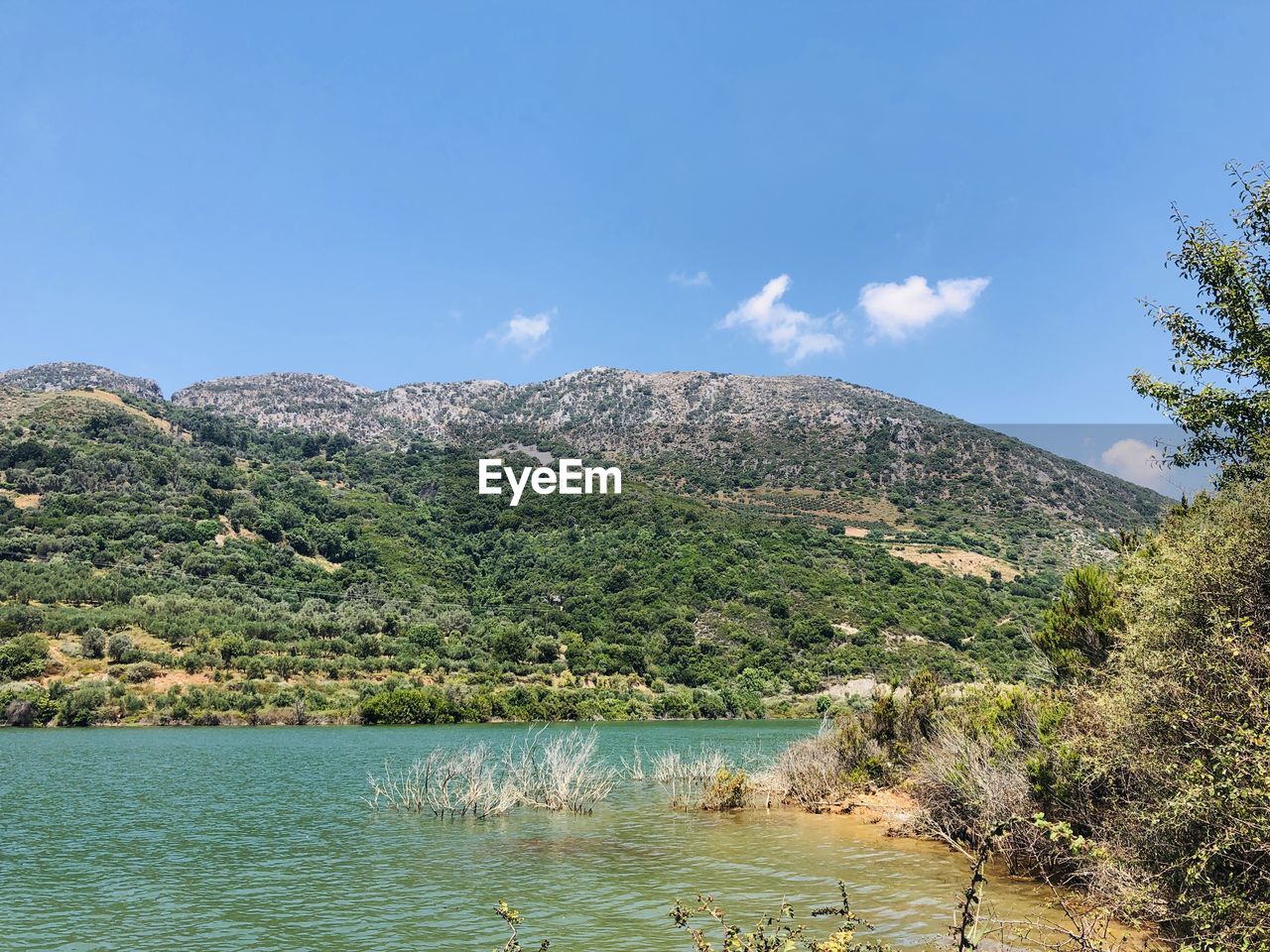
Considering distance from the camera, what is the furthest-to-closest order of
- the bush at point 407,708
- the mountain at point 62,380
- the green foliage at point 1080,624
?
the mountain at point 62,380 < the bush at point 407,708 < the green foliage at point 1080,624

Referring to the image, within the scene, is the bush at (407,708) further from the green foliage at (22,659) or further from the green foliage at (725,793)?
the green foliage at (725,793)

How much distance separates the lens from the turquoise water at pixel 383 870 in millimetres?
11953

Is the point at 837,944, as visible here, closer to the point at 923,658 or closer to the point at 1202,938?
the point at 1202,938

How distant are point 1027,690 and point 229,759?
32.2 m

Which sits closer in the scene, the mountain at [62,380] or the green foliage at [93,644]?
the green foliage at [93,644]

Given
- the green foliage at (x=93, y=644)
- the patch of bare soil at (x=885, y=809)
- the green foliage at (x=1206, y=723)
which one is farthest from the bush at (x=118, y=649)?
the green foliage at (x=1206, y=723)

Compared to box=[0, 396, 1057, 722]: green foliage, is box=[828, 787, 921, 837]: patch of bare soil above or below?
below

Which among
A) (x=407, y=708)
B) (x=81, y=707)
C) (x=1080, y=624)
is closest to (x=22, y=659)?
(x=81, y=707)

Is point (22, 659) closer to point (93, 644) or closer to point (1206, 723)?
point (93, 644)

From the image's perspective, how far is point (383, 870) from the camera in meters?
16.0

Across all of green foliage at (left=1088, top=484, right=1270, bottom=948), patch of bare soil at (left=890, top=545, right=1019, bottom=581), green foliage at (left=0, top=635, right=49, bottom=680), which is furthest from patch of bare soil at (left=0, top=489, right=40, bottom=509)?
green foliage at (left=1088, top=484, right=1270, bottom=948)

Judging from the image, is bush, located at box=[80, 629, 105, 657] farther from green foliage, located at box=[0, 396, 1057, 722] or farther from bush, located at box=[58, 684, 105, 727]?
bush, located at box=[58, 684, 105, 727]

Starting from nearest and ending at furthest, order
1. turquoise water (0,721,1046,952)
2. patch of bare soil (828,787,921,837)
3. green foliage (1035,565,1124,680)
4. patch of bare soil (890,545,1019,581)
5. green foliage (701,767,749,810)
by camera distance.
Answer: turquoise water (0,721,1046,952) → green foliage (1035,565,1124,680) → patch of bare soil (828,787,921,837) → green foliage (701,767,749,810) → patch of bare soil (890,545,1019,581)

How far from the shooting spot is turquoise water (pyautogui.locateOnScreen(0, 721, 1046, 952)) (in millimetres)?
11953
